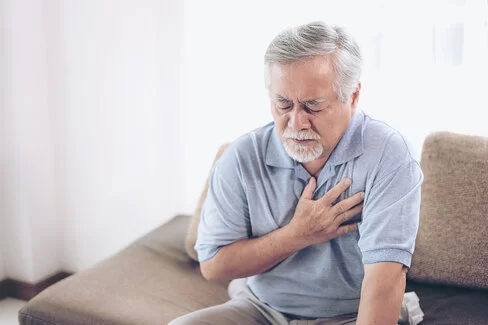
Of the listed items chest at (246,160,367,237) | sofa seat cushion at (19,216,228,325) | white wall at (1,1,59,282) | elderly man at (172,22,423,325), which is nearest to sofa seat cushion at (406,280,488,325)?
elderly man at (172,22,423,325)

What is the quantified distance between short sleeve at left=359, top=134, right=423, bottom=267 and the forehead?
0.76ft

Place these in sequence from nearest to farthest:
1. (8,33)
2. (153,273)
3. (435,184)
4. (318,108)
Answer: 1. (318,108)
2. (435,184)
3. (153,273)
4. (8,33)

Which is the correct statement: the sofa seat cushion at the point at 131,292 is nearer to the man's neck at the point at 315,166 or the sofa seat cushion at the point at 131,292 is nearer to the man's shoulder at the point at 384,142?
the man's neck at the point at 315,166

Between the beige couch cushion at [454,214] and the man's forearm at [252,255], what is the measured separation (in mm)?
545

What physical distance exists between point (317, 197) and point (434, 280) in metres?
0.59

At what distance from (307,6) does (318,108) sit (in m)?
0.92

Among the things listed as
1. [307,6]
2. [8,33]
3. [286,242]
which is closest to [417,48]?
[307,6]

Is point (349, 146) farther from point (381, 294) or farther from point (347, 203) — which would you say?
point (381, 294)

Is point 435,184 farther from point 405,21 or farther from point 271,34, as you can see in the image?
point 271,34

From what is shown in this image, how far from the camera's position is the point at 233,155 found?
1.39 m

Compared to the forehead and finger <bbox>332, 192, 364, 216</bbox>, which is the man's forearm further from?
the forehead

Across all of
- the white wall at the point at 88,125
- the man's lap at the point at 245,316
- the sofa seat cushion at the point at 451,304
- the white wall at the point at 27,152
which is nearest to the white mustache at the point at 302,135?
the man's lap at the point at 245,316

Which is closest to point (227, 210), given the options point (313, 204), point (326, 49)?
point (313, 204)

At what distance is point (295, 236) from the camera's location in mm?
1266
